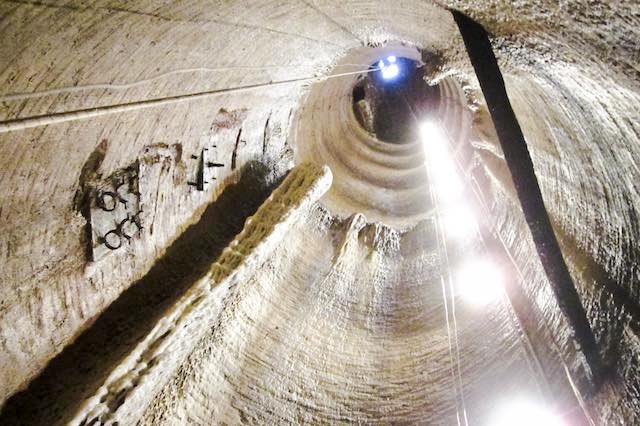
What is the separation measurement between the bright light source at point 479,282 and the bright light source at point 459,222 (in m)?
0.37

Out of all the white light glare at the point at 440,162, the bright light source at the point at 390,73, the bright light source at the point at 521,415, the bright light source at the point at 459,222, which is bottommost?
the bright light source at the point at 521,415

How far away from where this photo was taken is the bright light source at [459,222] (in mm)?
4621

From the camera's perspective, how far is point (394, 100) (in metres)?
6.90

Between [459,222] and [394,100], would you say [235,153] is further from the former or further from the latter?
[394,100]

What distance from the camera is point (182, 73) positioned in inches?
110

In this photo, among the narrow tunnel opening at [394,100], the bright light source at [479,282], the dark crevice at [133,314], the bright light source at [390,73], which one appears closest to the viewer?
the dark crevice at [133,314]

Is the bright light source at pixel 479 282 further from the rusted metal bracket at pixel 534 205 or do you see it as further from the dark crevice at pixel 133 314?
the dark crevice at pixel 133 314

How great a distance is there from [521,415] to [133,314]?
10.1ft

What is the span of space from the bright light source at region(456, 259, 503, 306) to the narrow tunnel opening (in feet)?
8.55

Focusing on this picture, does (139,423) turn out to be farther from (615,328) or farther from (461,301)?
(615,328)

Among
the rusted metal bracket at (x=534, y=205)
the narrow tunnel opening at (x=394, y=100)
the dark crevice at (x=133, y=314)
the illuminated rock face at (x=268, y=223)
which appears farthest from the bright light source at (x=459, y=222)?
the dark crevice at (x=133, y=314)

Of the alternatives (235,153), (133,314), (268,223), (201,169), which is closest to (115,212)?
(133,314)

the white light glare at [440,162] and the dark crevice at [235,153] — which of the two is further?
the white light glare at [440,162]

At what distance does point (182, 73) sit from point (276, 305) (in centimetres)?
217
